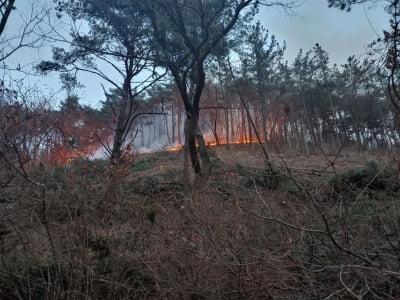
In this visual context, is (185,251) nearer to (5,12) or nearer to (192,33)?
(5,12)

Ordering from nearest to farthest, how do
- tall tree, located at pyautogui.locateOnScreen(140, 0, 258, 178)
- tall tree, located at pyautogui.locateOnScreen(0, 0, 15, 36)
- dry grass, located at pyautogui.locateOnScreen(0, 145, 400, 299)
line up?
dry grass, located at pyautogui.locateOnScreen(0, 145, 400, 299)
tall tree, located at pyautogui.locateOnScreen(0, 0, 15, 36)
tall tree, located at pyautogui.locateOnScreen(140, 0, 258, 178)

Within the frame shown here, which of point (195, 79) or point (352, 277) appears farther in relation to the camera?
point (195, 79)

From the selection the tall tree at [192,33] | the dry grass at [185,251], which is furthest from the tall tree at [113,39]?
the dry grass at [185,251]

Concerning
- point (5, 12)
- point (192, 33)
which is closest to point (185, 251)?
point (5, 12)

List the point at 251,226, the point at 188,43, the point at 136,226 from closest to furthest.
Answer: the point at 251,226
the point at 136,226
the point at 188,43

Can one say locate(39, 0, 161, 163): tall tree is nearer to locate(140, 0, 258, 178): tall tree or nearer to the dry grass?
locate(140, 0, 258, 178): tall tree

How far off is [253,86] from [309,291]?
22123mm

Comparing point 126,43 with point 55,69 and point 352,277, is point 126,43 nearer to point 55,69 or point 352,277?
point 55,69

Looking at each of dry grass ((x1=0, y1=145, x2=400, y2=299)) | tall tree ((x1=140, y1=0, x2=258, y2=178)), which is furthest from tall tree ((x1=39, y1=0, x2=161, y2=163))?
dry grass ((x1=0, y1=145, x2=400, y2=299))

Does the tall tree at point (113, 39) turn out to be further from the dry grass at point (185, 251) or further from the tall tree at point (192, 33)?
the dry grass at point (185, 251)

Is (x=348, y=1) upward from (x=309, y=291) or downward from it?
upward

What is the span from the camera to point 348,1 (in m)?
6.72

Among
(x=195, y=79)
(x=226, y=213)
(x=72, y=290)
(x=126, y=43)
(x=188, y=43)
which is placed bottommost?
(x=72, y=290)

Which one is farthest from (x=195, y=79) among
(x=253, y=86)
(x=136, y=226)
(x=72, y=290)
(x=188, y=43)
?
(x=253, y=86)
